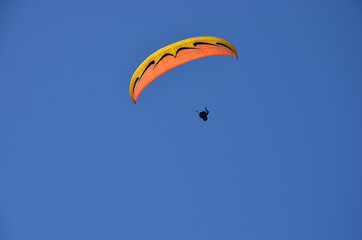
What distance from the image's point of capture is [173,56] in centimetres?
1709

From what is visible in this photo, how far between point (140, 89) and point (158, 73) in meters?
1.39

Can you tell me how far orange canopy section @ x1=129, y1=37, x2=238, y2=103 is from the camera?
17.0 meters

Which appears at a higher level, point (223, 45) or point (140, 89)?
point (223, 45)

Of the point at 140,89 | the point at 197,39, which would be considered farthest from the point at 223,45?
the point at 140,89

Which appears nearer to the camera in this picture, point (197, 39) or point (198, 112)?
point (197, 39)

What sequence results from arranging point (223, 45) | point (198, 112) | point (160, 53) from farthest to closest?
point (198, 112)
point (223, 45)
point (160, 53)

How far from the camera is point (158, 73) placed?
56.7 feet

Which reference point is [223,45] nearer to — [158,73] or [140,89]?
[158,73]

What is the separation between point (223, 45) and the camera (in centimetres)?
1820

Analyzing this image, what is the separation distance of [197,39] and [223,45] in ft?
5.87

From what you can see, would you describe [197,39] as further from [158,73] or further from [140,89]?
[140,89]

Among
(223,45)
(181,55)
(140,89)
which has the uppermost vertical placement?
(223,45)

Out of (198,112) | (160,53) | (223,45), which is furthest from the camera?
(198,112)

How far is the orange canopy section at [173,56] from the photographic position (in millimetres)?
16984
